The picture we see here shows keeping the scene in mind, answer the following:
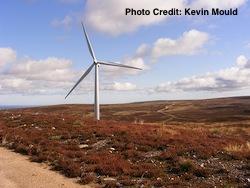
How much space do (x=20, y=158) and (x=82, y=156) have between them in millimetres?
4037

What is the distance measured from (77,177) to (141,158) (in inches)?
192

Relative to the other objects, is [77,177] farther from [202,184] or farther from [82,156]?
[202,184]

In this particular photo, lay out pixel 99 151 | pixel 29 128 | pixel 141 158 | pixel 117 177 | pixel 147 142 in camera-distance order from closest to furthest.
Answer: pixel 117 177, pixel 141 158, pixel 99 151, pixel 147 142, pixel 29 128

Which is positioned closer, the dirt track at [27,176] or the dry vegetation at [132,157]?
the dirt track at [27,176]

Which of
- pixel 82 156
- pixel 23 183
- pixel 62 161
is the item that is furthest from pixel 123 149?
pixel 23 183

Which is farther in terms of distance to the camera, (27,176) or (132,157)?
(132,157)

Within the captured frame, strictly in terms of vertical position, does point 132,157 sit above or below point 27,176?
above

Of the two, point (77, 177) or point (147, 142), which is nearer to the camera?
point (77, 177)

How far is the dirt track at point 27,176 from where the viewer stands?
44.0 ft

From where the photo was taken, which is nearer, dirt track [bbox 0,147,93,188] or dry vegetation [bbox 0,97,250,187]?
dirt track [bbox 0,147,93,188]

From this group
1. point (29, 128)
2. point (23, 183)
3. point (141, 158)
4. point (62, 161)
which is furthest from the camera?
point (29, 128)

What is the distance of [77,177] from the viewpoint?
1466 centimetres

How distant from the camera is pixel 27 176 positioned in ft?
48.7

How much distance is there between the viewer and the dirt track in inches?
528
